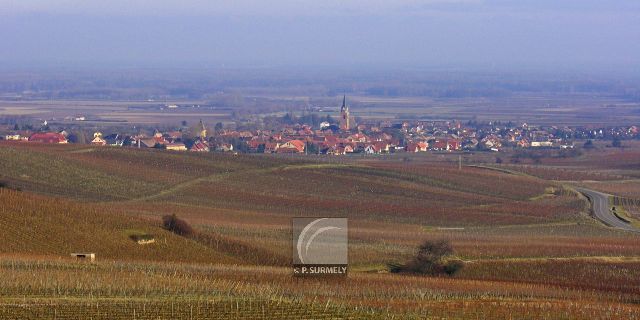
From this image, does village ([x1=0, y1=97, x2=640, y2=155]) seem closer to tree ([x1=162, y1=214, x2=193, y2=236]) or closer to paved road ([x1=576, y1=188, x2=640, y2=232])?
paved road ([x1=576, y1=188, x2=640, y2=232])

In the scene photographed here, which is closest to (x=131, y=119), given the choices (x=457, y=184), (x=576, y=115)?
(x=576, y=115)

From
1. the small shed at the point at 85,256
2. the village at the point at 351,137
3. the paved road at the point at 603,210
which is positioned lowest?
the village at the point at 351,137

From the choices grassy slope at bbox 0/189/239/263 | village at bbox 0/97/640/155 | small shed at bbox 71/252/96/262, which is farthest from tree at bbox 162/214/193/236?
village at bbox 0/97/640/155

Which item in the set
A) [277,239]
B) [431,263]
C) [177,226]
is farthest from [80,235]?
[431,263]

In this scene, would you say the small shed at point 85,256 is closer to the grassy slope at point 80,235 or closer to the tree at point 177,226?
the grassy slope at point 80,235

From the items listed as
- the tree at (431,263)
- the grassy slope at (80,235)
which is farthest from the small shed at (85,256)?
the tree at (431,263)
